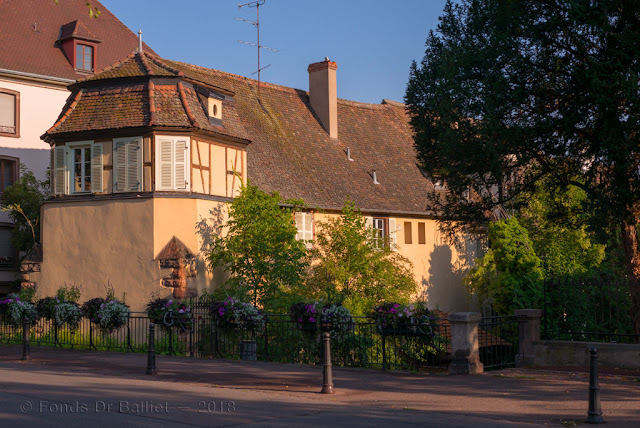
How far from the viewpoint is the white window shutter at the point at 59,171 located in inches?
1006

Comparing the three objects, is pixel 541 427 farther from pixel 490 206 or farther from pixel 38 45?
pixel 38 45

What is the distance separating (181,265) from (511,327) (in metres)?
10.8

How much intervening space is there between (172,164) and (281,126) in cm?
892

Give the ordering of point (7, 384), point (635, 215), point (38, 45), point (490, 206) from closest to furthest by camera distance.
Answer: point (7, 384) → point (635, 215) → point (490, 206) → point (38, 45)

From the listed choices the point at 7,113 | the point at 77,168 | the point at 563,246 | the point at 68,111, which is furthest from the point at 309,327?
the point at 7,113

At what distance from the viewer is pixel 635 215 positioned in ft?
55.6

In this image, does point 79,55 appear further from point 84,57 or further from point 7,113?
point 7,113

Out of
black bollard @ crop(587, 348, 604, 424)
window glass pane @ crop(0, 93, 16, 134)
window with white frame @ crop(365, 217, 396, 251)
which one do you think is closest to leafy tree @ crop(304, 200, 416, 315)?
window with white frame @ crop(365, 217, 396, 251)

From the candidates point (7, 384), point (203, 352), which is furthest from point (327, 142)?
point (7, 384)

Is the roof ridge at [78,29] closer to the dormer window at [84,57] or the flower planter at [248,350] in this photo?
the dormer window at [84,57]

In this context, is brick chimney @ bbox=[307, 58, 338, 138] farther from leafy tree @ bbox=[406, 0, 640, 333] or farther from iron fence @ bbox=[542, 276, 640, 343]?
iron fence @ bbox=[542, 276, 640, 343]

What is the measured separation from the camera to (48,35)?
37.4m

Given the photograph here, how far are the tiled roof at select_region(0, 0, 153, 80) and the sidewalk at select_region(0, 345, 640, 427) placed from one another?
2264 centimetres

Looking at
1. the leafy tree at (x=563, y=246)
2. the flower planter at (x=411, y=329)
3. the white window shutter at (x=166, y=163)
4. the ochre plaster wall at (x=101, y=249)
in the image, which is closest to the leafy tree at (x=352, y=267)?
the leafy tree at (x=563, y=246)
